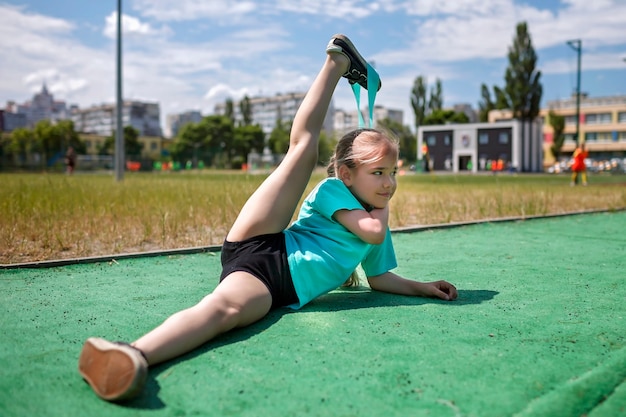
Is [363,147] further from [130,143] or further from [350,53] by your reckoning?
[130,143]

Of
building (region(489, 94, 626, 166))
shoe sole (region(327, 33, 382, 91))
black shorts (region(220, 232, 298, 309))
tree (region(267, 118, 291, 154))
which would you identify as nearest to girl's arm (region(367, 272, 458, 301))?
black shorts (region(220, 232, 298, 309))

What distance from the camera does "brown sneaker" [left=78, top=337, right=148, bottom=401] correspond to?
1629 mm

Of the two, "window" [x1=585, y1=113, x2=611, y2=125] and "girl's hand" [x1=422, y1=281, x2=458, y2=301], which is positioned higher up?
"window" [x1=585, y1=113, x2=611, y2=125]

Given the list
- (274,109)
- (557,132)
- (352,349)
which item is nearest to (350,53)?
(352,349)

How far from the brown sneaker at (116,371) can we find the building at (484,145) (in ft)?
193

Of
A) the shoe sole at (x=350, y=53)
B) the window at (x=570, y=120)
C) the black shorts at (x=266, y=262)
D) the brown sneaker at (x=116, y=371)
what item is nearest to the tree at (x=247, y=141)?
the window at (x=570, y=120)

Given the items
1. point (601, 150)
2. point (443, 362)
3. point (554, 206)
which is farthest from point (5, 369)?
point (601, 150)

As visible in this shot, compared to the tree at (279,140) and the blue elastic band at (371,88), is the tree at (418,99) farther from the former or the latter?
the blue elastic band at (371,88)

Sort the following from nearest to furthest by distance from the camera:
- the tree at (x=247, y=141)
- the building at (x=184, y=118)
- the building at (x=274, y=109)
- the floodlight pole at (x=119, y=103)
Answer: the floodlight pole at (x=119, y=103), the tree at (x=247, y=141), the building at (x=274, y=109), the building at (x=184, y=118)

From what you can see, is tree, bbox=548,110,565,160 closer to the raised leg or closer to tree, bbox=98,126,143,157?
tree, bbox=98,126,143,157

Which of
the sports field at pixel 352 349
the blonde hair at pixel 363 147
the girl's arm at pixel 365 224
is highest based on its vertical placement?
the blonde hair at pixel 363 147

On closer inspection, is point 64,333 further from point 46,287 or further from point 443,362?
point 443,362

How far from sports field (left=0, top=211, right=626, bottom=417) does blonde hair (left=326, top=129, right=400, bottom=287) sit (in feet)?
2.28

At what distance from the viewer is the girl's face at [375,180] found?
8.88 ft
